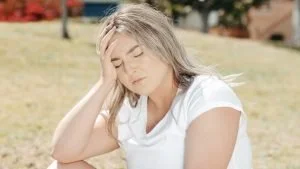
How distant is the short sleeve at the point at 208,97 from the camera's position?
10.6ft

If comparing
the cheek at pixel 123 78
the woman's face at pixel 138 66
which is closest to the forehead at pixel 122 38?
the woman's face at pixel 138 66

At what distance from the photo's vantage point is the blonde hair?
3.29m

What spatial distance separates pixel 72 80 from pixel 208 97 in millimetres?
8593

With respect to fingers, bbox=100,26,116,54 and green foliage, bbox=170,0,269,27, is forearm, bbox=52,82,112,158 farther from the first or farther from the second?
green foliage, bbox=170,0,269,27

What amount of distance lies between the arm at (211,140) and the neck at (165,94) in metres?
0.30

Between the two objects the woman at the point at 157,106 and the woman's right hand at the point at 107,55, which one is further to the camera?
the woman's right hand at the point at 107,55

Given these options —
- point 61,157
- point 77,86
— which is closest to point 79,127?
point 61,157

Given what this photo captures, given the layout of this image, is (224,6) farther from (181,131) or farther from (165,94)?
(181,131)

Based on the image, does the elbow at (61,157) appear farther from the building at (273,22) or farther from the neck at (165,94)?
the building at (273,22)

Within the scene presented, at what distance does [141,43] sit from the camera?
3.30 m

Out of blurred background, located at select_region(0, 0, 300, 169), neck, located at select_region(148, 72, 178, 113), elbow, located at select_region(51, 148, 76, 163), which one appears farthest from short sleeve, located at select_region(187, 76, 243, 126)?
elbow, located at select_region(51, 148, 76, 163)

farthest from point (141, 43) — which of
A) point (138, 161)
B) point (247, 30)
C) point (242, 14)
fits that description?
point (247, 30)

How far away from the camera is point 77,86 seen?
11.1 metres

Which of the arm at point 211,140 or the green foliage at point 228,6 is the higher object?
the arm at point 211,140
